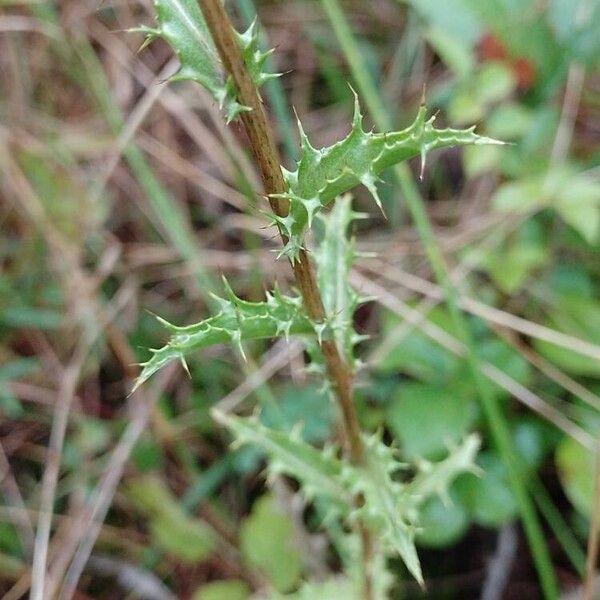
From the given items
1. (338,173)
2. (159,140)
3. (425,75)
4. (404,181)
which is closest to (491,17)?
(425,75)

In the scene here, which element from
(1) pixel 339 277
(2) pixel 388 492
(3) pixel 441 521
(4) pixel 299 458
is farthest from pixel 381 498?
(3) pixel 441 521

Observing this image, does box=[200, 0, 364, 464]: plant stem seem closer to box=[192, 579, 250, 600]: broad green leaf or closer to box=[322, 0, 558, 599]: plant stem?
box=[322, 0, 558, 599]: plant stem

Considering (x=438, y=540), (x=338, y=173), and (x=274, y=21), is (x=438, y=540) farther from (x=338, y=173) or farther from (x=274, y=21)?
(x=274, y=21)

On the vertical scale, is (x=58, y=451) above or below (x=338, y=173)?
below

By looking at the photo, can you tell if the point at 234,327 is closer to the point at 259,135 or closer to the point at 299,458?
the point at 259,135

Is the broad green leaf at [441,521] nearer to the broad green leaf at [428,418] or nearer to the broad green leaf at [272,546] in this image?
the broad green leaf at [428,418]

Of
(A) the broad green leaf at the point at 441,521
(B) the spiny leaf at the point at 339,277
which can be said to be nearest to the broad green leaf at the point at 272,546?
(A) the broad green leaf at the point at 441,521
